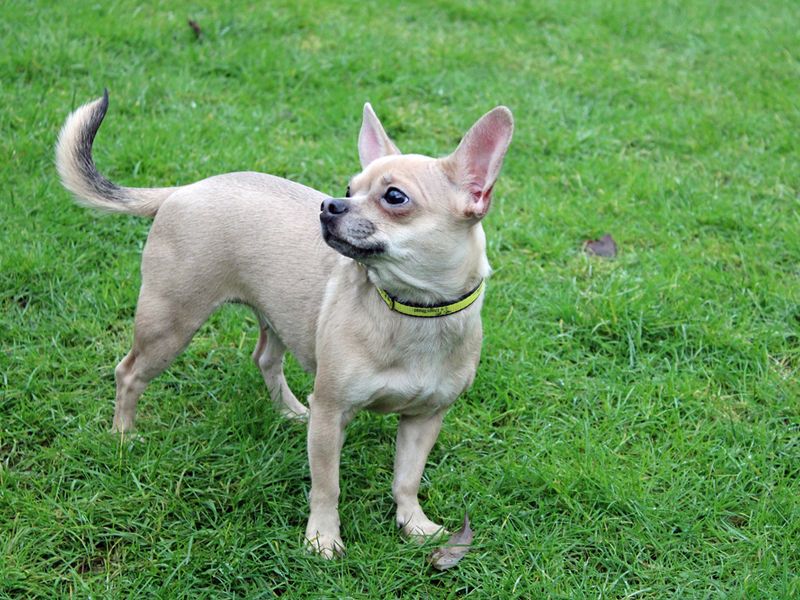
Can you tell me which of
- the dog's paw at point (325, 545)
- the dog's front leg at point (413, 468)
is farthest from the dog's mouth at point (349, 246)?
the dog's paw at point (325, 545)

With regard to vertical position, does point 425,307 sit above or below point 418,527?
above

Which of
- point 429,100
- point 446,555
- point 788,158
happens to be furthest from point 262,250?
point 788,158

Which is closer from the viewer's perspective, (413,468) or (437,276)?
(437,276)

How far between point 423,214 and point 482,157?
28cm

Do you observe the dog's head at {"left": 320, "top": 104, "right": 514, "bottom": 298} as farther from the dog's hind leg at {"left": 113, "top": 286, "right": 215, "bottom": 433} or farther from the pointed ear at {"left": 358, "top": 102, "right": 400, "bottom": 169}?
the dog's hind leg at {"left": 113, "top": 286, "right": 215, "bottom": 433}

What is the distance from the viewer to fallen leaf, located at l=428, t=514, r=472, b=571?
10.8ft

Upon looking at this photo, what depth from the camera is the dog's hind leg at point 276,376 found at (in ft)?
13.0

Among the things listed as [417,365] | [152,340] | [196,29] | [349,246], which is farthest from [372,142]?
[196,29]

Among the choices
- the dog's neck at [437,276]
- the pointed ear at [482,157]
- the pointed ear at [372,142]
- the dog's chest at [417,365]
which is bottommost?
the dog's chest at [417,365]

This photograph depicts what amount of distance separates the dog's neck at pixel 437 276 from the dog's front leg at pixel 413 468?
1.87 ft

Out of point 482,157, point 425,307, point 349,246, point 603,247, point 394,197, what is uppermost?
point 482,157

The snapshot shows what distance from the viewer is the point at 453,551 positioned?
131 inches

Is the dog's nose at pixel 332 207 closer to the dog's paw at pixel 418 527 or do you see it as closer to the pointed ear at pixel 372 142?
the pointed ear at pixel 372 142

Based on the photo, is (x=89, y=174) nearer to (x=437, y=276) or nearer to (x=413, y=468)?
(x=437, y=276)
